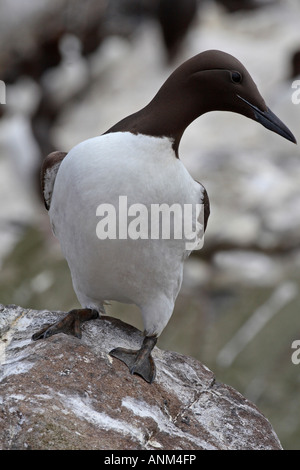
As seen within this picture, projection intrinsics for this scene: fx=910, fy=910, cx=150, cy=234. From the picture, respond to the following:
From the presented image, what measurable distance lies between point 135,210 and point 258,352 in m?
7.61

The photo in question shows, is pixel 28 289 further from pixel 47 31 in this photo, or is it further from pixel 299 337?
pixel 47 31

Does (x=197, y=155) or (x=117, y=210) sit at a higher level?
(x=117, y=210)

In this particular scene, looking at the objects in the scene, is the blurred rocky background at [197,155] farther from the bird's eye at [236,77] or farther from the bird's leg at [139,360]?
the bird's eye at [236,77]

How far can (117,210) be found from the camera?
4398 mm

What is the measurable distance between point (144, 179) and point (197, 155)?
33.2ft

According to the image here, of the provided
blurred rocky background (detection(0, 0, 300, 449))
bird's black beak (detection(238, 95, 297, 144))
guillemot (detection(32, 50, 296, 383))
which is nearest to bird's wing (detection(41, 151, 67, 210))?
guillemot (detection(32, 50, 296, 383))

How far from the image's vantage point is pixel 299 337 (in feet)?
38.1

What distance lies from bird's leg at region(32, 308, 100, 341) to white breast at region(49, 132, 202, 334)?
0.16 meters

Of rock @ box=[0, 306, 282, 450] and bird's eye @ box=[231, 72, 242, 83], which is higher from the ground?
bird's eye @ box=[231, 72, 242, 83]

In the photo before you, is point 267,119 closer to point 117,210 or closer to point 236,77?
point 236,77

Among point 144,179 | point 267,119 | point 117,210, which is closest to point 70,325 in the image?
point 117,210

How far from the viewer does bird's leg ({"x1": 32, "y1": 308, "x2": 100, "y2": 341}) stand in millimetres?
4809

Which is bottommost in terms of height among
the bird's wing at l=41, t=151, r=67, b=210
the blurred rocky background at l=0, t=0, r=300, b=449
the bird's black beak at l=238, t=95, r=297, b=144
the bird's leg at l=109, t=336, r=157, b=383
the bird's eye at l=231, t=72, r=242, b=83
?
the blurred rocky background at l=0, t=0, r=300, b=449

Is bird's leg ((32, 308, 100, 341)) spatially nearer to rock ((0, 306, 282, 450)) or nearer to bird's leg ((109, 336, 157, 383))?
rock ((0, 306, 282, 450))
